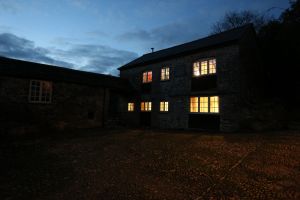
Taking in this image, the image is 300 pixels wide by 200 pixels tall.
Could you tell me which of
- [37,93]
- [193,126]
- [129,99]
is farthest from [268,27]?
[37,93]

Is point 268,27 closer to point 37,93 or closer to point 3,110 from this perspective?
point 37,93

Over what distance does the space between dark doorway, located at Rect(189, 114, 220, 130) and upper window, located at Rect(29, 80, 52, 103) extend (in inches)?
443

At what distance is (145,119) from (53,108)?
8.42m

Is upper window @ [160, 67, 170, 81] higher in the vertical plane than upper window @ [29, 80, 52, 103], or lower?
higher

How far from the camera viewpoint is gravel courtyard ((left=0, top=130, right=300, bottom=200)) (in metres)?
4.28

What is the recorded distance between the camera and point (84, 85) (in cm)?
1628

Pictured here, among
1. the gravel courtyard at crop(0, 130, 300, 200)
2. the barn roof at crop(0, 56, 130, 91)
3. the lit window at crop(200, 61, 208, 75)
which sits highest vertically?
the lit window at crop(200, 61, 208, 75)

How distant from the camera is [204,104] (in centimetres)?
1484

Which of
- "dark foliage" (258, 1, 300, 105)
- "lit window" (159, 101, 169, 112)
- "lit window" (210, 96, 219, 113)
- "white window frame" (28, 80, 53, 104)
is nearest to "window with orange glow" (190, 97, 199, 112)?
"lit window" (210, 96, 219, 113)

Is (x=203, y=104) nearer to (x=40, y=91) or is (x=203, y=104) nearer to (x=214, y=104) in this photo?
(x=214, y=104)

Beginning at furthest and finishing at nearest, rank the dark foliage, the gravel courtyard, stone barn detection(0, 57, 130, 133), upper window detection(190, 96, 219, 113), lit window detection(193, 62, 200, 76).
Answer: the dark foliage < lit window detection(193, 62, 200, 76) < upper window detection(190, 96, 219, 113) < stone barn detection(0, 57, 130, 133) < the gravel courtyard

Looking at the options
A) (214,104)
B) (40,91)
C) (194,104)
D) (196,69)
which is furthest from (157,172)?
(40,91)

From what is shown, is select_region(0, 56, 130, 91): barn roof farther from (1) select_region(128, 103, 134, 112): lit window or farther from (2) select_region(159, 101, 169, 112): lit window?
(2) select_region(159, 101, 169, 112): lit window

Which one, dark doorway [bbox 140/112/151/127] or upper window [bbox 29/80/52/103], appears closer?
upper window [bbox 29/80/52/103]
